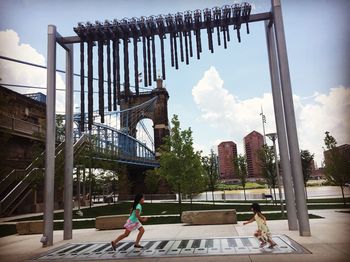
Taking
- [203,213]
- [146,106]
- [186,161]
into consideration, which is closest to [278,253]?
[203,213]

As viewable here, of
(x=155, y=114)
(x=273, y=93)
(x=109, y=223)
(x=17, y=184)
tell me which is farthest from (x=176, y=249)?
(x=155, y=114)

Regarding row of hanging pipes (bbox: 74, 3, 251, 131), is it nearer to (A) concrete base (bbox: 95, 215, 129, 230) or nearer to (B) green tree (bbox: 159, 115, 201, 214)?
(A) concrete base (bbox: 95, 215, 129, 230)

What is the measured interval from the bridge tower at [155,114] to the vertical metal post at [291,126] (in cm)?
7438

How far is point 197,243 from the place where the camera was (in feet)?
31.1

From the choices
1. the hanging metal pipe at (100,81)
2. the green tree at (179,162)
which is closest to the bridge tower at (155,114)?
the green tree at (179,162)

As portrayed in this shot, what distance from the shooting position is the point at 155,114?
88.1 m

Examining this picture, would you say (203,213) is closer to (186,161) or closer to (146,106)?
(186,161)

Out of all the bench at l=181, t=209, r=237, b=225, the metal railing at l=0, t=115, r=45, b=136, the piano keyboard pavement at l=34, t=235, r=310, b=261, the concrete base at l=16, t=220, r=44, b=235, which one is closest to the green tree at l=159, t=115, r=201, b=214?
the bench at l=181, t=209, r=237, b=225

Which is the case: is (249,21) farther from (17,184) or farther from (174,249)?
(17,184)

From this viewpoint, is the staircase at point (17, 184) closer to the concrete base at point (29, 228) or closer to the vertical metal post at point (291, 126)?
the concrete base at point (29, 228)

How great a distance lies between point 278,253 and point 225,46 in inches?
266

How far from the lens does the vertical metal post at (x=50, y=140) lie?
34.4ft

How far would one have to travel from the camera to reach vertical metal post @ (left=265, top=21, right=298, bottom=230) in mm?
11164

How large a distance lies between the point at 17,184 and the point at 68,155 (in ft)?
66.7
